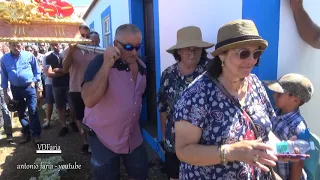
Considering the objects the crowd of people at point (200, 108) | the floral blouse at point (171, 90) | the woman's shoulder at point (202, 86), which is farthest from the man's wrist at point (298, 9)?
the woman's shoulder at point (202, 86)

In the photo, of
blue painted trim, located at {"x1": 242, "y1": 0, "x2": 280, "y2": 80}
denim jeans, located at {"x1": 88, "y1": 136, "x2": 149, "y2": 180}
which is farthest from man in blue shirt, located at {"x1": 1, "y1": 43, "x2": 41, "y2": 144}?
blue painted trim, located at {"x1": 242, "y1": 0, "x2": 280, "y2": 80}

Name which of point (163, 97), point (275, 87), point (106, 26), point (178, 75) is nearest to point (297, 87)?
point (275, 87)

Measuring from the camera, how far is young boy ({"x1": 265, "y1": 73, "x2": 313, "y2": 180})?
185cm

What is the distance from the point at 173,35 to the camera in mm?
3395

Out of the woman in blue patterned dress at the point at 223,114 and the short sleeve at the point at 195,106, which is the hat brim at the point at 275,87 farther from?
the short sleeve at the point at 195,106

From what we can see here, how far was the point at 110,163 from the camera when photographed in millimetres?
2258

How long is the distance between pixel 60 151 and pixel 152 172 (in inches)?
70.5

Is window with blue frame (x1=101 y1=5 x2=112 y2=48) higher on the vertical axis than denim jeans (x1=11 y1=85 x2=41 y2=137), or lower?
higher

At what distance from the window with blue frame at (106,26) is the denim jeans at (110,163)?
4.93 meters

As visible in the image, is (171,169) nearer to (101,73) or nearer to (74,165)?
(101,73)

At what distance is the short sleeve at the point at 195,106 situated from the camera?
1.37m

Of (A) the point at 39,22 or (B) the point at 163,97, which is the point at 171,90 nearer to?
(B) the point at 163,97

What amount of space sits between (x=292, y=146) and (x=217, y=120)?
0.53 meters

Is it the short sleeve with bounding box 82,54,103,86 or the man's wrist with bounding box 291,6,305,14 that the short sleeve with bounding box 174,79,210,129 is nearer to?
the short sleeve with bounding box 82,54,103,86
